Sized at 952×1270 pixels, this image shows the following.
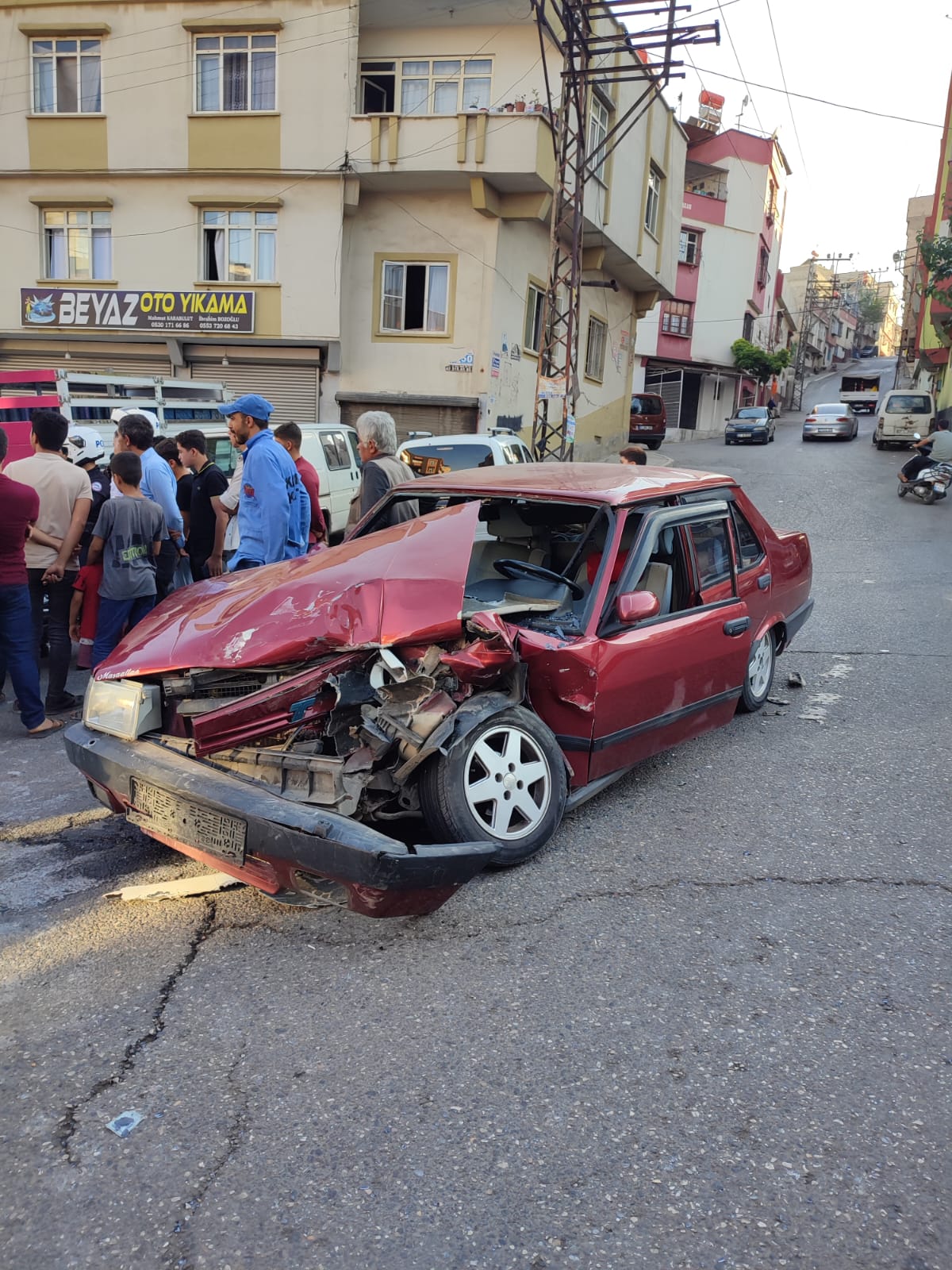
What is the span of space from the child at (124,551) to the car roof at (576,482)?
177 cm

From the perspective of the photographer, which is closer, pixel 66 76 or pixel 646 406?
pixel 66 76

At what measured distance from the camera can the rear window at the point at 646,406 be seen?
33.5 metres

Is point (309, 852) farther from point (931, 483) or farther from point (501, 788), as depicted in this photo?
point (931, 483)

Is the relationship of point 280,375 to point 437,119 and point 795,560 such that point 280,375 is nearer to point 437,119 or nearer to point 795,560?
point 437,119

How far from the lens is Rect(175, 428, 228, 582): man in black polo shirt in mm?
7387

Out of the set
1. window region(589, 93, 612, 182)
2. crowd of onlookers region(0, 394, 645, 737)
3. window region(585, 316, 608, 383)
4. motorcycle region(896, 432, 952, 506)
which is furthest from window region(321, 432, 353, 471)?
window region(585, 316, 608, 383)

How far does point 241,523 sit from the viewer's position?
19.5ft

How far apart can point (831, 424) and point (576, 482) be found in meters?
33.5

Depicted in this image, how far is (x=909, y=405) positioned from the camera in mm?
30750

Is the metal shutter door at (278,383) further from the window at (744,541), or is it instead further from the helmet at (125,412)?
the window at (744,541)

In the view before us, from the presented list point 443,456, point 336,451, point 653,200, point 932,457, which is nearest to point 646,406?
point 653,200

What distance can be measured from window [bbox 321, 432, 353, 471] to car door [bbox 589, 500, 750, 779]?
787 centimetres

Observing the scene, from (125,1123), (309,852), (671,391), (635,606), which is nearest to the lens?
(125,1123)

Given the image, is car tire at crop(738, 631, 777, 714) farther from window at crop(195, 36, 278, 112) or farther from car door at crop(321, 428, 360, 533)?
window at crop(195, 36, 278, 112)
